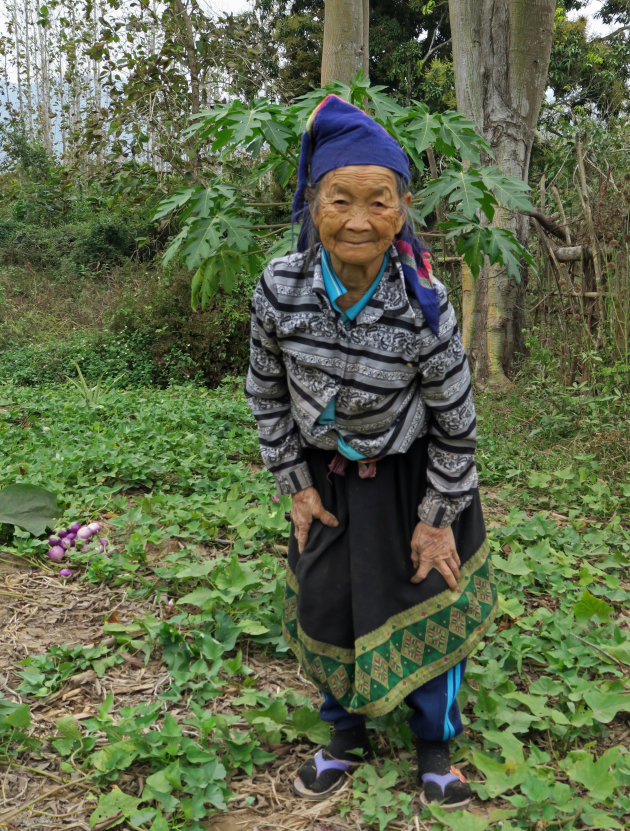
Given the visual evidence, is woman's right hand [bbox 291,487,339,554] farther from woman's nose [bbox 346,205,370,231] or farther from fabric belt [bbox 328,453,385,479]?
woman's nose [bbox 346,205,370,231]

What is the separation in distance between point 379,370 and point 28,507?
2127 mm

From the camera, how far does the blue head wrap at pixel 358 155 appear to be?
4.95ft

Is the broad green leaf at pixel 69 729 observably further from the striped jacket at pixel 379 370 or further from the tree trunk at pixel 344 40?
the tree trunk at pixel 344 40

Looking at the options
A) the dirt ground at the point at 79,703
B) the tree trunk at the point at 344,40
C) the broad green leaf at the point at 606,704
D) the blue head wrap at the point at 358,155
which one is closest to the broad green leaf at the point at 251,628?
the dirt ground at the point at 79,703

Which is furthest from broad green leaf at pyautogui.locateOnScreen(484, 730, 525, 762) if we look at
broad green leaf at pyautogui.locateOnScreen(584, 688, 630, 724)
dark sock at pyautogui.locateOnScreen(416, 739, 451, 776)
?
broad green leaf at pyautogui.locateOnScreen(584, 688, 630, 724)

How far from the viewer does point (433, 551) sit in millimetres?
1683

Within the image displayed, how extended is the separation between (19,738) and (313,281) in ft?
4.90

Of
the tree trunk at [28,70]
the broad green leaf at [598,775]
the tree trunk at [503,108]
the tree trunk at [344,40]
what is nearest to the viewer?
the broad green leaf at [598,775]

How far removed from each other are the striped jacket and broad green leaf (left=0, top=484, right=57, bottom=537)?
181 cm

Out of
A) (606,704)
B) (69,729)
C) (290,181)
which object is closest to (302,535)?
(69,729)

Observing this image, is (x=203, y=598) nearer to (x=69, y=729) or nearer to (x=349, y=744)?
(x=69, y=729)

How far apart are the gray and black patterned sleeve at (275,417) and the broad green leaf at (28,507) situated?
1702 mm

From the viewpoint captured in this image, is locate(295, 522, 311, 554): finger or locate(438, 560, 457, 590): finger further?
locate(295, 522, 311, 554): finger

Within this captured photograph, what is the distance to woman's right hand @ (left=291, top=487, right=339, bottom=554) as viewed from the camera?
5.72 ft
